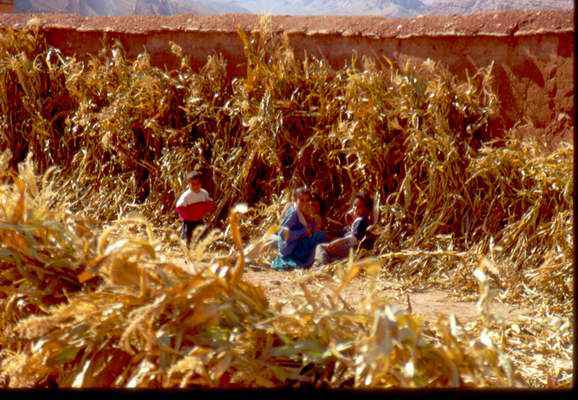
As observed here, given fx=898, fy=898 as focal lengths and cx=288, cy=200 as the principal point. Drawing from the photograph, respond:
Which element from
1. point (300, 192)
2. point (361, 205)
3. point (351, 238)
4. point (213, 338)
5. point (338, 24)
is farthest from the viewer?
point (338, 24)

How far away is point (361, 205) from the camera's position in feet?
21.2

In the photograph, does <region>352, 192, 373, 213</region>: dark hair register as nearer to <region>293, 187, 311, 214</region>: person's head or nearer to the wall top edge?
<region>293, 187, 311, 214</region>: person's head

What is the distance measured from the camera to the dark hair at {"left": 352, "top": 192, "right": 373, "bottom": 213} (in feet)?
21.2

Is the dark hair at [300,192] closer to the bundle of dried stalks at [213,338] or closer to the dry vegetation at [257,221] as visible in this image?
the dry vegetation at [257,221]

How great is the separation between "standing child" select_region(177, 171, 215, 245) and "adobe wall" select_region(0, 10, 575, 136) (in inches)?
51.7

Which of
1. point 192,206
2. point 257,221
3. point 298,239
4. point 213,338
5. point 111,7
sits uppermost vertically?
point 213,338

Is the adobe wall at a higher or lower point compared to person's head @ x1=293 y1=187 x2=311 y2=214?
higher

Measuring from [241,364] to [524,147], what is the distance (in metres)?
4.69

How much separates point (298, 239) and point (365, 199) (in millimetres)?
567

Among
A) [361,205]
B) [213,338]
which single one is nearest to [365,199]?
[361,205]

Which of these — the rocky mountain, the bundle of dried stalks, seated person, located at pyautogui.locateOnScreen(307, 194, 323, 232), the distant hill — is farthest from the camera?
the distant hill

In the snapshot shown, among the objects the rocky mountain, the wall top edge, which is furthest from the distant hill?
the wall top edge

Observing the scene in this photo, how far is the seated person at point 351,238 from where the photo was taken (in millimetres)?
6332

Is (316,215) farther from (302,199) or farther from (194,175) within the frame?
(194,175)
